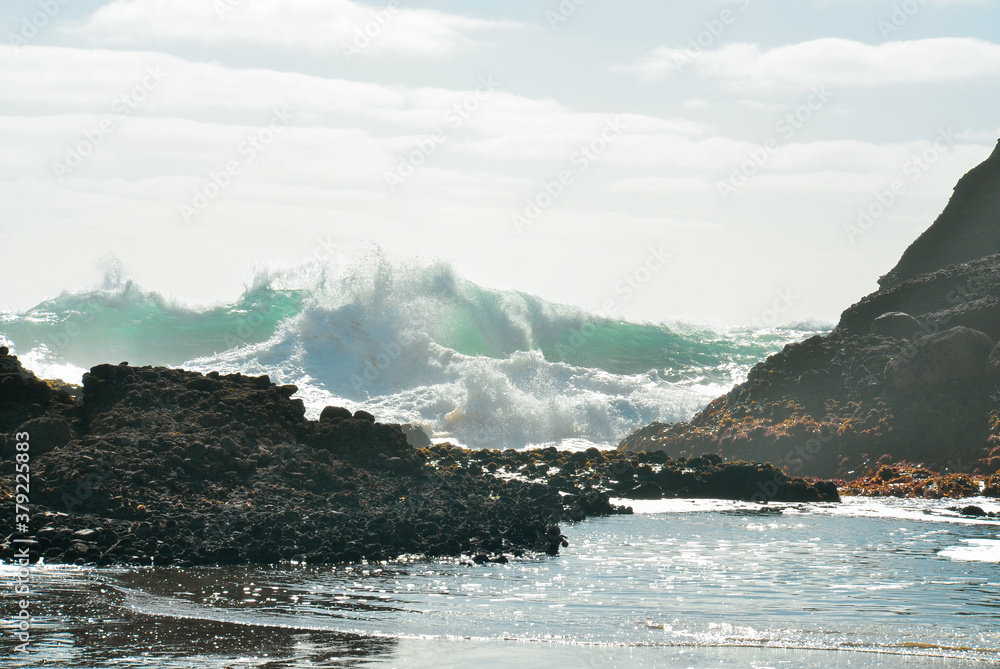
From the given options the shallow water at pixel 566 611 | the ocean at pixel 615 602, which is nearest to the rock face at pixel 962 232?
the ocean at pixel 615 602

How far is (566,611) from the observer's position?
11.2m

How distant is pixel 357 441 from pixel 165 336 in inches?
1555

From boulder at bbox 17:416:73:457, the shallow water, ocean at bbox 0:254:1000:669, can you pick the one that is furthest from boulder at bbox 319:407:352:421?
the shallow water

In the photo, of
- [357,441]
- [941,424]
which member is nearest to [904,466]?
[941,424]

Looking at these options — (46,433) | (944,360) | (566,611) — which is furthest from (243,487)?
(944,360)

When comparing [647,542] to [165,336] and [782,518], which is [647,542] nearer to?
[782,518]

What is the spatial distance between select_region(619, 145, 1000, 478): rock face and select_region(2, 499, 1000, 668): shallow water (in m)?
10.6

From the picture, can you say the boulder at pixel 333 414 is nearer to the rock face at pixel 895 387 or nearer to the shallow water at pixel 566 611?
the shallow water at pixel 566 611

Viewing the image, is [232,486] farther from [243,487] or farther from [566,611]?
[566,611]

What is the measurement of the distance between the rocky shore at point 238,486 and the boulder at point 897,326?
9.37 metres

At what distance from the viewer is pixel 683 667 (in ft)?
28.7

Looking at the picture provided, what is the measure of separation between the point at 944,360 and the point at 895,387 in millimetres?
1464

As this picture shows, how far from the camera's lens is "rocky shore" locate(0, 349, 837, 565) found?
46.9 feet

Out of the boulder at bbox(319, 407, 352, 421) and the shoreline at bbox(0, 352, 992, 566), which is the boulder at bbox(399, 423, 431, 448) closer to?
the shoreline at bbox(0, 352, 992, 566)
